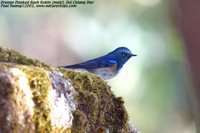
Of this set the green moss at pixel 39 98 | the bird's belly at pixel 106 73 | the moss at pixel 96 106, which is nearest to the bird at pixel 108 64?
the bird's belly at pixel 106 73

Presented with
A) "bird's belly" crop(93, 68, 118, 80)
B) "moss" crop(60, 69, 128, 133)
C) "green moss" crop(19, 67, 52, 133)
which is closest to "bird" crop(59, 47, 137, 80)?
"bird's belly" crop(93, 68, 118, 80)

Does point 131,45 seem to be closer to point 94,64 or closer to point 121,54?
point 121,54

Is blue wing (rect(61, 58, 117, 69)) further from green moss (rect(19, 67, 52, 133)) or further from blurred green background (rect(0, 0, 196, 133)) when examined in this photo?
green moss (rect(19, 67, 52, 133))

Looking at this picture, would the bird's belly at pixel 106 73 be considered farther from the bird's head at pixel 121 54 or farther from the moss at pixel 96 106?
the moss at pixel 96 106

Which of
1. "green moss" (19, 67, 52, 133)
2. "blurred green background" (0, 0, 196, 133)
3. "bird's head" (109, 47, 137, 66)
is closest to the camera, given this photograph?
"green moss" (19, 67, 52, 133)

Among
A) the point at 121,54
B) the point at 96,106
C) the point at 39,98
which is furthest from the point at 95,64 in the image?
the point at 39,98

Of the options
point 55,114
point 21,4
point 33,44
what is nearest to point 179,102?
point 33,44

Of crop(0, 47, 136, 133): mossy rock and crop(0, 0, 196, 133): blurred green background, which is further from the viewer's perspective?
crop(0, 0, 196, 133): blurred green background

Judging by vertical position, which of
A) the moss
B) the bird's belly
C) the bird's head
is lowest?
the moss
